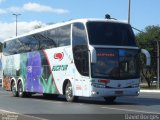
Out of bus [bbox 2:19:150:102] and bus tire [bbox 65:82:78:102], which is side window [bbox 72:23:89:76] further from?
bus tire [bbox 65:82:78:102]

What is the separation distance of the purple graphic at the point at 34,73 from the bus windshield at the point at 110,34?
648 cm

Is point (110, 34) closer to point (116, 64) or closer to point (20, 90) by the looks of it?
point (116, 64)

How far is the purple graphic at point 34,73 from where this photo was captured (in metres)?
28.7

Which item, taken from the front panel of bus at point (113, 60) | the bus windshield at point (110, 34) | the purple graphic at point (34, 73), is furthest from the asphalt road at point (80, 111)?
the purple graphic at point (34, 73)

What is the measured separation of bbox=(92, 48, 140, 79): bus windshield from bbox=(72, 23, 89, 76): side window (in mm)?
567

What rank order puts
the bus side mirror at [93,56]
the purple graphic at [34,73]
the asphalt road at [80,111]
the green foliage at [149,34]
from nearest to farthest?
the asphalt road at [80,111] → the bus side mirror at [93,56] → the purple graphic at [34,73] → the green foliage at [149,34]

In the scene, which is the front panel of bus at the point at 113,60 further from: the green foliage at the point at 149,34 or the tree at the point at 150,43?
the green foliage at the point at 149,34

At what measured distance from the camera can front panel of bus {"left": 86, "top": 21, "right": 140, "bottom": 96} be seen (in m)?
22.3

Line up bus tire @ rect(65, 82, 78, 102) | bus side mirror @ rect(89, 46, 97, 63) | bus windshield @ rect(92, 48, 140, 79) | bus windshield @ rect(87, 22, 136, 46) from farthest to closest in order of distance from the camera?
bus tire @ rect(65, 82, 78, 102) → bus windshield @ rect(87, 22, 136, 46) → bus windshield @ rect(92, 48, 140, 79) → bus side mirror @ rect(89, 46, 97, 63)

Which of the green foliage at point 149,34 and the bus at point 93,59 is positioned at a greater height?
the green foliage at point 149,34

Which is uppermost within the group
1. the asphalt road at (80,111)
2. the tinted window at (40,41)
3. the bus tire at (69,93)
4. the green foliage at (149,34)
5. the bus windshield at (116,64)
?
the green foliage at (149,34)

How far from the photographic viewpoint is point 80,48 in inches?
906

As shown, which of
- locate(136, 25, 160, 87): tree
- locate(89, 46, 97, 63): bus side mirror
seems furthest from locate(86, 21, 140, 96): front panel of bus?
locate(136, 25, 160, 87): tree

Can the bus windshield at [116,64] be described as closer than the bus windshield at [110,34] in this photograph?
Yes
